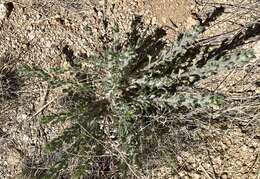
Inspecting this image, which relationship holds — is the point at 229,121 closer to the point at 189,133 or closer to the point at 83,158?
the point at 189,133

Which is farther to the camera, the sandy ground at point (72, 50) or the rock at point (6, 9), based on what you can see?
the rock at point (6, 9)

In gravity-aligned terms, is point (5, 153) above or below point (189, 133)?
below

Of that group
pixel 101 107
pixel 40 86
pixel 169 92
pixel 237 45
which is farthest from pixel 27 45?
pixel 237 45

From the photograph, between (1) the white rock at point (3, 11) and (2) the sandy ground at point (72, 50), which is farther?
(1) the white rock at point (3, 11)

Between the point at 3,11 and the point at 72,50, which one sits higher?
the point at 3,11

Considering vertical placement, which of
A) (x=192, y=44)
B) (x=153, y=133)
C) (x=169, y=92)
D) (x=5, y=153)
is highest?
(x=192, y=44)

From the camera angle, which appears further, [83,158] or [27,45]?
[27,45]

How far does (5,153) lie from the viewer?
3402 mm

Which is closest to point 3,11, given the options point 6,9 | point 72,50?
point 6,9

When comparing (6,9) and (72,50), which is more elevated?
(6,9)

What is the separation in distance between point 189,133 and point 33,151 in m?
0.96

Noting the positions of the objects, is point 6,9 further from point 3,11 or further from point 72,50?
point 72,50

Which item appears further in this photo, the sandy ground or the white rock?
the white rock

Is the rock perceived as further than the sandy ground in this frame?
Yes
